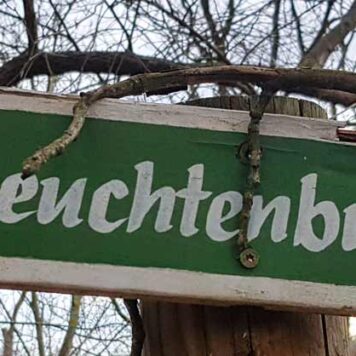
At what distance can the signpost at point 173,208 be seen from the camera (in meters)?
0.76

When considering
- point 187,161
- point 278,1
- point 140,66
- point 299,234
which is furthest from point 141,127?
point 278,1

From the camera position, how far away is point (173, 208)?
0.79 meters

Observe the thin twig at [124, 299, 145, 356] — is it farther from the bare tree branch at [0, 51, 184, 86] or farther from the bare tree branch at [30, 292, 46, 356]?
the bare tree branch at [30, 292, 46, 356]

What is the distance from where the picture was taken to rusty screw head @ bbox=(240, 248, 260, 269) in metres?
0.77

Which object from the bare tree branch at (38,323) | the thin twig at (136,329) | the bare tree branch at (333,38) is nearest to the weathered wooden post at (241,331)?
the thin twig at (136,329)

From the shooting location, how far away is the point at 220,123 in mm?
819

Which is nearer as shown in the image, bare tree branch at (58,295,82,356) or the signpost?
the signpost

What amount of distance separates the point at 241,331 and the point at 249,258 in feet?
0.30

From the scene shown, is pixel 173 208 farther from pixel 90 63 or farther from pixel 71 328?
pixel 71 328

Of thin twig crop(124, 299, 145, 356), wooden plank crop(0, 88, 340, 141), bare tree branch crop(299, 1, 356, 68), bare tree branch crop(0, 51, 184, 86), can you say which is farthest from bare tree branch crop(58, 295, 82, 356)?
wooden plank crop(0, 88, 340, 141)

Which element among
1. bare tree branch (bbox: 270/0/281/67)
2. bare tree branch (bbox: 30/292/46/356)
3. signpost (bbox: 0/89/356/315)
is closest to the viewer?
signpost (bbox: 0/89/356/315)

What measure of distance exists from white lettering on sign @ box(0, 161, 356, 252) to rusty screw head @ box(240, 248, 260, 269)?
0.05 ft

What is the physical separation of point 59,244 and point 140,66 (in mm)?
1751

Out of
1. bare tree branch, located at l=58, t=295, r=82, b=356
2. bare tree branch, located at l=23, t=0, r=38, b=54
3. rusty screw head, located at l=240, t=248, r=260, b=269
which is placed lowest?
rusty screw head, located at l=240, t=248, r=260, b=269
